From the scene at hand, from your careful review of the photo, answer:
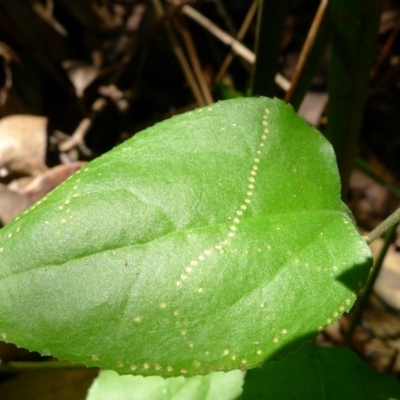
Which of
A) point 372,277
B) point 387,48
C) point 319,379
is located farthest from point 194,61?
point 319,379

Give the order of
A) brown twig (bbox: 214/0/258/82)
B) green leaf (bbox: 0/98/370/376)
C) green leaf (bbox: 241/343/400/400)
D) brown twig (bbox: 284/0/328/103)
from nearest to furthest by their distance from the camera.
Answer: green leaf (bbox: 0/98/370/376) < green leaf (bbox: 241/343/400/400) < brown twig (bbox: 284/0/328/103) < brown twig (bbox: 214/0/258/82)

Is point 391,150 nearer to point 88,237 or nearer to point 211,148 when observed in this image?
point 211,148

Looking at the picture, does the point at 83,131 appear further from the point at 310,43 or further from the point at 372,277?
the point at 372,277

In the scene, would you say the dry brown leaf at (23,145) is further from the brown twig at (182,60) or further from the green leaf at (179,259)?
the green leaf at (179,259)

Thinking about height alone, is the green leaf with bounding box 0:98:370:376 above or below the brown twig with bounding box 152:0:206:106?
above

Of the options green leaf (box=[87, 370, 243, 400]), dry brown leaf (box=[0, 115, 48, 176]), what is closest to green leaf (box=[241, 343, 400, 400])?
green leaf (box=[87, 370, 243, 400])

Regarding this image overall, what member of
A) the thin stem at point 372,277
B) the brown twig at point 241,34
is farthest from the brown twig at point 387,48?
the thin stem at point 372,277

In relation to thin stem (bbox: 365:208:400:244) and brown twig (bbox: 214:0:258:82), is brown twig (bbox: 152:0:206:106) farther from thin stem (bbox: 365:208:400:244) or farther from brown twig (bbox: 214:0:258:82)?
thin stem (bbox: 365:208:400:244)

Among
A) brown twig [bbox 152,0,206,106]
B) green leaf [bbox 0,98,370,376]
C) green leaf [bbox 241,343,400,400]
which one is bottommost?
green leaf [bbox 241,343,400,400]
